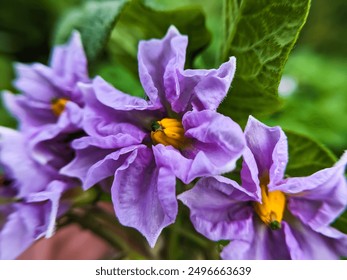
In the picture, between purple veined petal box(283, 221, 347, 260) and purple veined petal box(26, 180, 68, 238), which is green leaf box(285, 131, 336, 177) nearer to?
purple veined petal box(283, 221, 347, 260)

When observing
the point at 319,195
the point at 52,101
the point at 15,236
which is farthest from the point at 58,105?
the point at 319,195

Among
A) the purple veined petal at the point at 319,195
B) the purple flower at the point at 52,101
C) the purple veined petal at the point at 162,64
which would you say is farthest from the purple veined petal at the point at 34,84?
the purple veined petal at the point at 319,195

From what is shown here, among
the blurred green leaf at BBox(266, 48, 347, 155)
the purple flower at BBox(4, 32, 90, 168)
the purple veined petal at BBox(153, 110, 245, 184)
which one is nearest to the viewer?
the purple veined petal at BBox(153, 110, 245, 184)

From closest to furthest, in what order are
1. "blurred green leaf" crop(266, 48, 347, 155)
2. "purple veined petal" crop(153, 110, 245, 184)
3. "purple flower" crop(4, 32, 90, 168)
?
"purple veined petal" crop(153, 110, 245, 184), "purple flower" crop(4, 32, 90, 168), "blurred green leaf" crop(266, 48, 347, 155)

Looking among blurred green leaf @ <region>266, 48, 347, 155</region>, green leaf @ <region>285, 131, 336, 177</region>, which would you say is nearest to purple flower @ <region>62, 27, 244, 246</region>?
green leaf @ <region>285, 131, 336, 177</region>

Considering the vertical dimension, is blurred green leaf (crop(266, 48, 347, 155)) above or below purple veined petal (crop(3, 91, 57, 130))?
below
